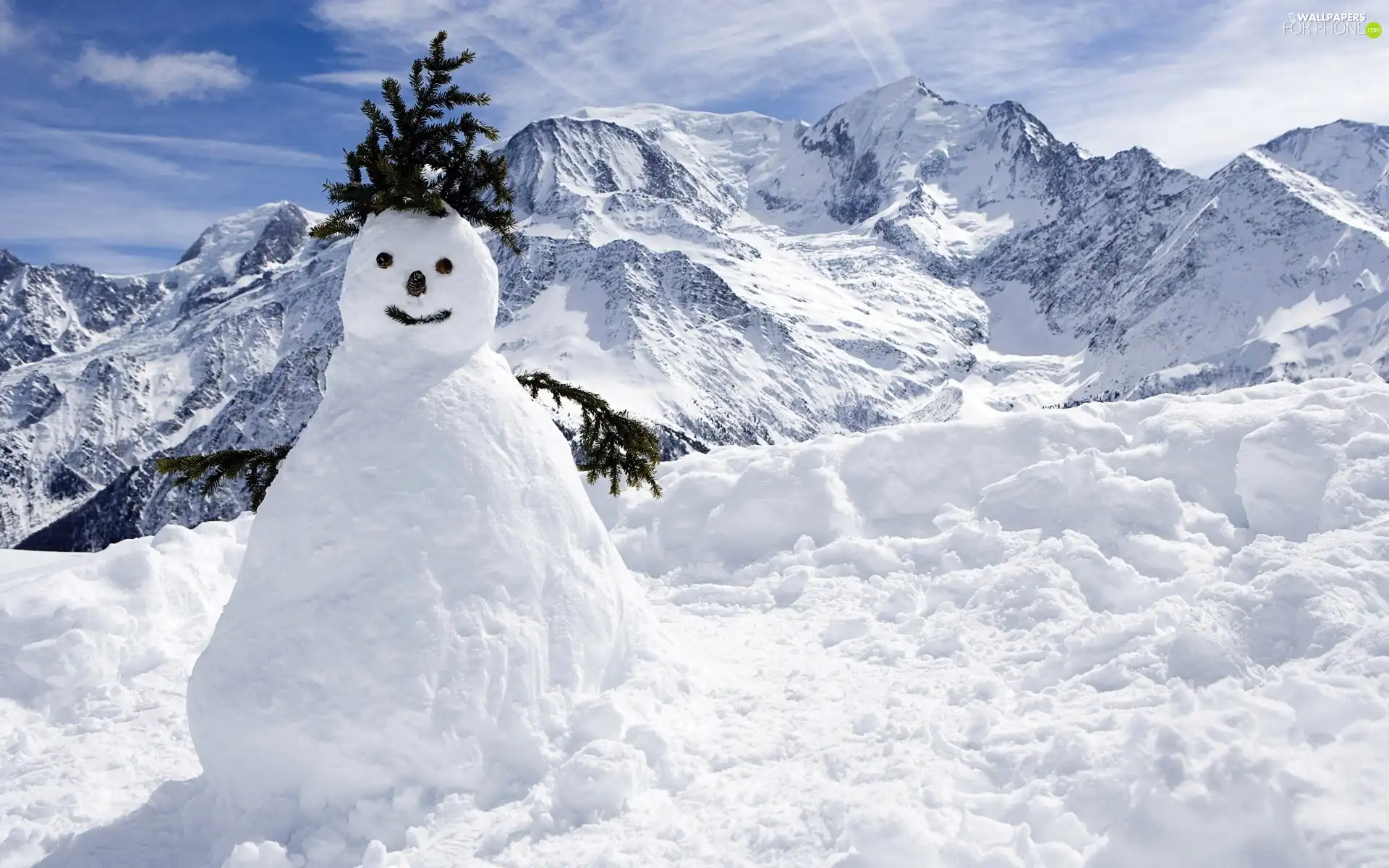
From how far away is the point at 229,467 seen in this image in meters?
7.20

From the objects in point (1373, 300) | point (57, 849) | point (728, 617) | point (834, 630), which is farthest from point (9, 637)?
point (1373, 300)

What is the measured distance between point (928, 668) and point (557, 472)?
294 centimetres

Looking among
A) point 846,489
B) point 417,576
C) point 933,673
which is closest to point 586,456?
point 846,489

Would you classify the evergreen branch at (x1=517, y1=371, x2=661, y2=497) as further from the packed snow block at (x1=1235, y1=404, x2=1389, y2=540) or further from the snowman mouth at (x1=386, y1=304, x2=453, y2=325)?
the packed snow block at (x1=1235, y1=404, x2=1389, y2=540)

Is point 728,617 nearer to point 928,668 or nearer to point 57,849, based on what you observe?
point 928,668

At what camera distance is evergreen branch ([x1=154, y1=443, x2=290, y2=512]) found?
22.8 ft

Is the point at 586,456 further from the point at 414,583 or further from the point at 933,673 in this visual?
the point at 933,673

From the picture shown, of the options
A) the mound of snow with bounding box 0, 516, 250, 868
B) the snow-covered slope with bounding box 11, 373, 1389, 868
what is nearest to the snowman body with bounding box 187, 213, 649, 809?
the snow-covered slope with bounding box 11, 373, 1389, 868

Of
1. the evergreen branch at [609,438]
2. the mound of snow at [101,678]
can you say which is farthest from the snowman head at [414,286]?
the mound of snow at [101,678]

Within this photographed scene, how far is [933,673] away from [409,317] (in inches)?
171

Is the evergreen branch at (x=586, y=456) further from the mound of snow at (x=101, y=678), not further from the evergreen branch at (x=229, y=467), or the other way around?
the mound of snow at (x=101, y=678)

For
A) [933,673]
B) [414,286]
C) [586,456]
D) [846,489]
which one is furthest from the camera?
[846,489]

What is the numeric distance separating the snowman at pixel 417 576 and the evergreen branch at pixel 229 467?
1489mm

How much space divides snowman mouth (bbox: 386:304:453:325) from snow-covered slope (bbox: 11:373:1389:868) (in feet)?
6.86
